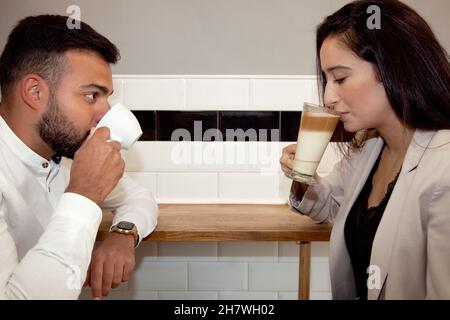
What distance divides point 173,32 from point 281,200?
85 cm

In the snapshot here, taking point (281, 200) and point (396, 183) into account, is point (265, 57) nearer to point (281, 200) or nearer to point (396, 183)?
point (281, 200)

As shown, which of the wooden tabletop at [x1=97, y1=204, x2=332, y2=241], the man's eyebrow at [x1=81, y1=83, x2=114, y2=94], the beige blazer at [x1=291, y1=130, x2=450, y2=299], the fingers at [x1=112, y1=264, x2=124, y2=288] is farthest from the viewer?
the wooden tabletop at [x1=97, y1=204, x2=332, y2=241]

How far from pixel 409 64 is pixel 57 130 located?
2.95ft

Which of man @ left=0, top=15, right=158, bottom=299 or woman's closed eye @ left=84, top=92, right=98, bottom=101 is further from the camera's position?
woman's closed eye @ left=84, top=92, right=98, bottom=101

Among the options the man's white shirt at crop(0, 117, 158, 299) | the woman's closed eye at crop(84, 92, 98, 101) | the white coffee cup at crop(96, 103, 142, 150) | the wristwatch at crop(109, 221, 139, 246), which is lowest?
the wristwatch at crop(109, 221, 139, 246)

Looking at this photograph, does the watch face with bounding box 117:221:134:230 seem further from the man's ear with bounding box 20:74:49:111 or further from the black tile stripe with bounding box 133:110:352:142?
the black tile stripe with bounding box 133:110:352:142

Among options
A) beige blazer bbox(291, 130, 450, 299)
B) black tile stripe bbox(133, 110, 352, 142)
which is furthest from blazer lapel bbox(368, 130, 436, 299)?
black tile stripe bbox(133, 110, 352, 142)

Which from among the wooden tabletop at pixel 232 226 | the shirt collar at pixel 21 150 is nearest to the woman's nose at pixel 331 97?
the wooden tabletop at pixel 232 226

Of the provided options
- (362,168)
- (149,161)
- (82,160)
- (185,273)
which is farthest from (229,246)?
(82,160)

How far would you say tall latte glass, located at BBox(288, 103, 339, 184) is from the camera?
1079 mm

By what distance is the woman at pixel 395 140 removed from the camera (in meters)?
0.92

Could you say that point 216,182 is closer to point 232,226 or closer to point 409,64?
point 232,226

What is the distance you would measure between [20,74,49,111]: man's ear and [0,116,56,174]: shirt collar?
9 cm

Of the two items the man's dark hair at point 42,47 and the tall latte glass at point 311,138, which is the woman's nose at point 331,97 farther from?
the man's dark hair at point 42,47
